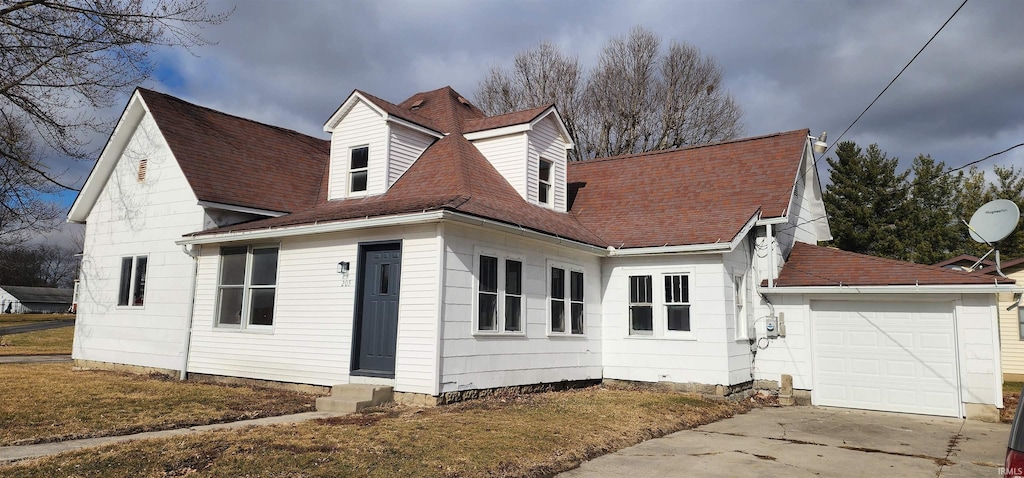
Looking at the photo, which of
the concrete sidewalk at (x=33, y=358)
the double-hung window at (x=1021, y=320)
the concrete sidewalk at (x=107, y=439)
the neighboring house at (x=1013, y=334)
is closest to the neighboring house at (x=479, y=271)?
the concrete sidewalk at (x=107, y=439)

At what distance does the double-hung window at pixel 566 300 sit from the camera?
12781mm

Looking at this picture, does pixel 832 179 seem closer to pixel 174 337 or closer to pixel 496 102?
pixel 496 102

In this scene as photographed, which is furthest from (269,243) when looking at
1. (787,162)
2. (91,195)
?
(787,162)

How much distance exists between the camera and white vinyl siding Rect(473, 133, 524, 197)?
47.5 feet

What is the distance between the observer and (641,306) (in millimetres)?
13641

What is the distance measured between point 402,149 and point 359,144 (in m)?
0.95

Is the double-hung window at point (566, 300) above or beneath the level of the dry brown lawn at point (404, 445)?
above

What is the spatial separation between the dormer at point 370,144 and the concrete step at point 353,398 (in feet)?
15.4

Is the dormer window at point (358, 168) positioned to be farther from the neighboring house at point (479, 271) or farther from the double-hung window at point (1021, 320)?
the double-hung window at point (1021, 320)

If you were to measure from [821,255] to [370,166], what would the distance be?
1011 cm

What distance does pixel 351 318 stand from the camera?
11.0 m

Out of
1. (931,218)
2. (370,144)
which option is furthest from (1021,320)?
(370,144)

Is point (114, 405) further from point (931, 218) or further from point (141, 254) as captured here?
point (931, 218)

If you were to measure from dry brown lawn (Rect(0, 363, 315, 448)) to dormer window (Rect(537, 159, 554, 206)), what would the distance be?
6947mm
